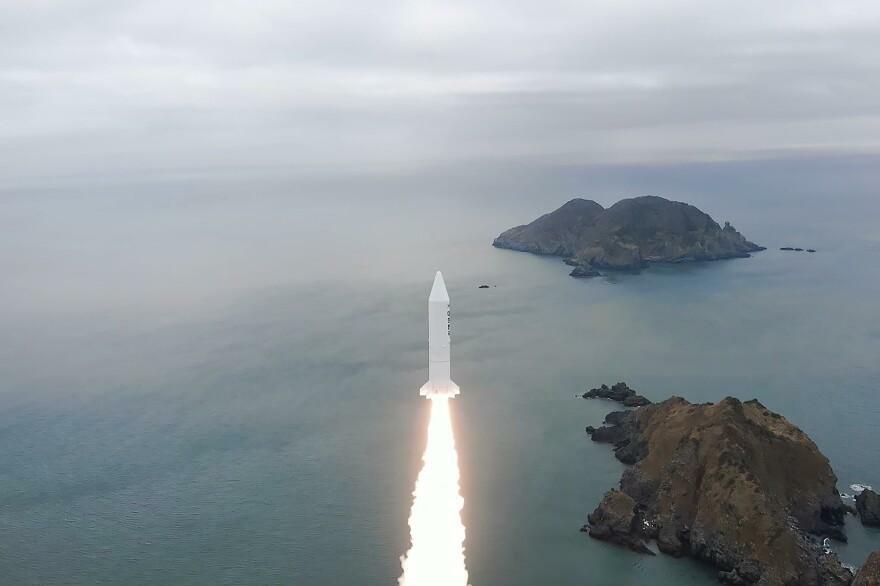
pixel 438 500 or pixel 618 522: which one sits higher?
pixel 618 522

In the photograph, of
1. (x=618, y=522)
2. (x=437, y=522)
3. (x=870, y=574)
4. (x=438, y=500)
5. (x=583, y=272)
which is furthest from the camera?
(x=583, y=272)

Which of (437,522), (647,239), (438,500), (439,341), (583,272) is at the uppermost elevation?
(647,239)

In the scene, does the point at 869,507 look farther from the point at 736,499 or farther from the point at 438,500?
the point at 438,500

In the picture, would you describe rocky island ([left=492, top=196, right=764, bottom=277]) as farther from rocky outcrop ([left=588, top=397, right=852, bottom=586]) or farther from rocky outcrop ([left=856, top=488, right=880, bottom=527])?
rocky outcrop ([left=856, top=488, right=880, bottom=527])

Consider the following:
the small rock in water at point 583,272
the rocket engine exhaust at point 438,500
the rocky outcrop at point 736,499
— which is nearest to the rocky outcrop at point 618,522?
the rocky outcrop at point 736,499

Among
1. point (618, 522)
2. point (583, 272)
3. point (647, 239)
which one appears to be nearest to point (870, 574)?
point (618, 522)

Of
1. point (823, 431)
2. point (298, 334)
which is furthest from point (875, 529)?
point (298, 334)
